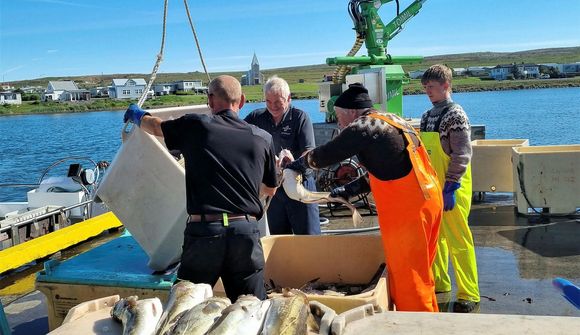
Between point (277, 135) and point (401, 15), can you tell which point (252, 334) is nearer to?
point (277, 135)

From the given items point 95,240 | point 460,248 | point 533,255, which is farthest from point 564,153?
point 95,240

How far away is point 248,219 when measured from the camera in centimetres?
320

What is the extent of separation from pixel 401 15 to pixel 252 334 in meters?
11.5

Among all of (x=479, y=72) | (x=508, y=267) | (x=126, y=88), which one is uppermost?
(x=126, y=88)

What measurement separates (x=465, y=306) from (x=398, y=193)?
5.78 feet

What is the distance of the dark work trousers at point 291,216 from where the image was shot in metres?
4.86

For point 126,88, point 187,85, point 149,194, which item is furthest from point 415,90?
point 149,194

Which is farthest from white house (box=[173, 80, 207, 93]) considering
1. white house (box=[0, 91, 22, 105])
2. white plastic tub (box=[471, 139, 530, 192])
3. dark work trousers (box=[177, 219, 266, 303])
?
dark work trousers (box=[177, 219, 266, 303])

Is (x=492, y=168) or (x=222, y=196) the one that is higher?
(x=222, y=196)

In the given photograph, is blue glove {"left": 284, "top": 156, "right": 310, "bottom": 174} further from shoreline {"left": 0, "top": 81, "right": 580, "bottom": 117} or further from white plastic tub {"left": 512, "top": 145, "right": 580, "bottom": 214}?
shoreline {"left": 0, "top": 81, "right": 580, "bottom": 117}

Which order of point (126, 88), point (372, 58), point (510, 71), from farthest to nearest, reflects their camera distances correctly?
point (126, 88) → point (510, 71) → point (372, 58)

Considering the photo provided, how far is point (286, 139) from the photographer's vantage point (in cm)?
503

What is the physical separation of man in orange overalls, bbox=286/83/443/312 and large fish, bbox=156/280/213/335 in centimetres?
120

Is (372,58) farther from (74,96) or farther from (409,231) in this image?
(74,96)
